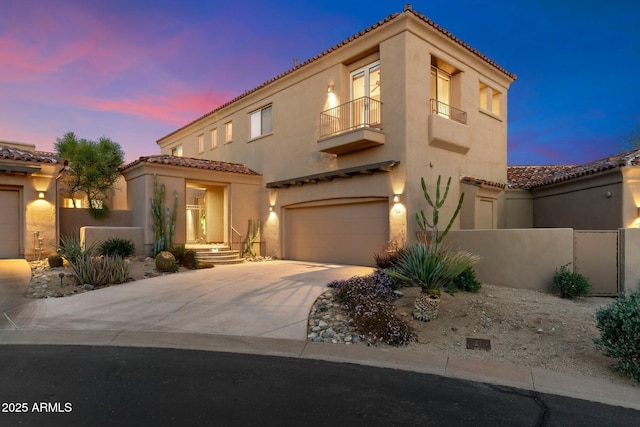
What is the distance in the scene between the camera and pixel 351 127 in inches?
567

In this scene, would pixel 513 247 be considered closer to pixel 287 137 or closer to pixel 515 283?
pixel 515 283

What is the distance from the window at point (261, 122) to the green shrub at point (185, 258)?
767 centimetres

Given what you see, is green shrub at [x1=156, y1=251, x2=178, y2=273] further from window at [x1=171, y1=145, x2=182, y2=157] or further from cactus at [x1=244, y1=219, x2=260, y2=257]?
window at [x1=171, y1=145, x2=182, y2=157]

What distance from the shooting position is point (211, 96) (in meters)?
24.4

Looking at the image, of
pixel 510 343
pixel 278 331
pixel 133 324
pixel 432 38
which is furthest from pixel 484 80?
pixel 133 324

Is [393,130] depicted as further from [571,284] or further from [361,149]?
[571,284]

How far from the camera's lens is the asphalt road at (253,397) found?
148 inches

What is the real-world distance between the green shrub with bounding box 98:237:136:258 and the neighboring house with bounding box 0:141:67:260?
2.39 meters

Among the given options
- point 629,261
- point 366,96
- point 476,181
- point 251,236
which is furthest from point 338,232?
point 629,261

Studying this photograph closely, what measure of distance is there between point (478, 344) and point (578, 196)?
498 inches

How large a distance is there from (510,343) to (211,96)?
911 inches

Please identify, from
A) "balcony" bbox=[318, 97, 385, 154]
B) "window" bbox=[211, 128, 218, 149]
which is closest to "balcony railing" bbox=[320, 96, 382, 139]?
"balcony" bbox=[318, 97, 385, 154]

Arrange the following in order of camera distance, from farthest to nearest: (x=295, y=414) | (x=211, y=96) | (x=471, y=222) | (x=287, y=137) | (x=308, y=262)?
1. (x=211, y=96)
2. (x=287, y=137)
3. (x=308, y=262)
4. (x=471, y=222)
5. (x=295, y=414)

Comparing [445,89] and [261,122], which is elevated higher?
[445,89]
